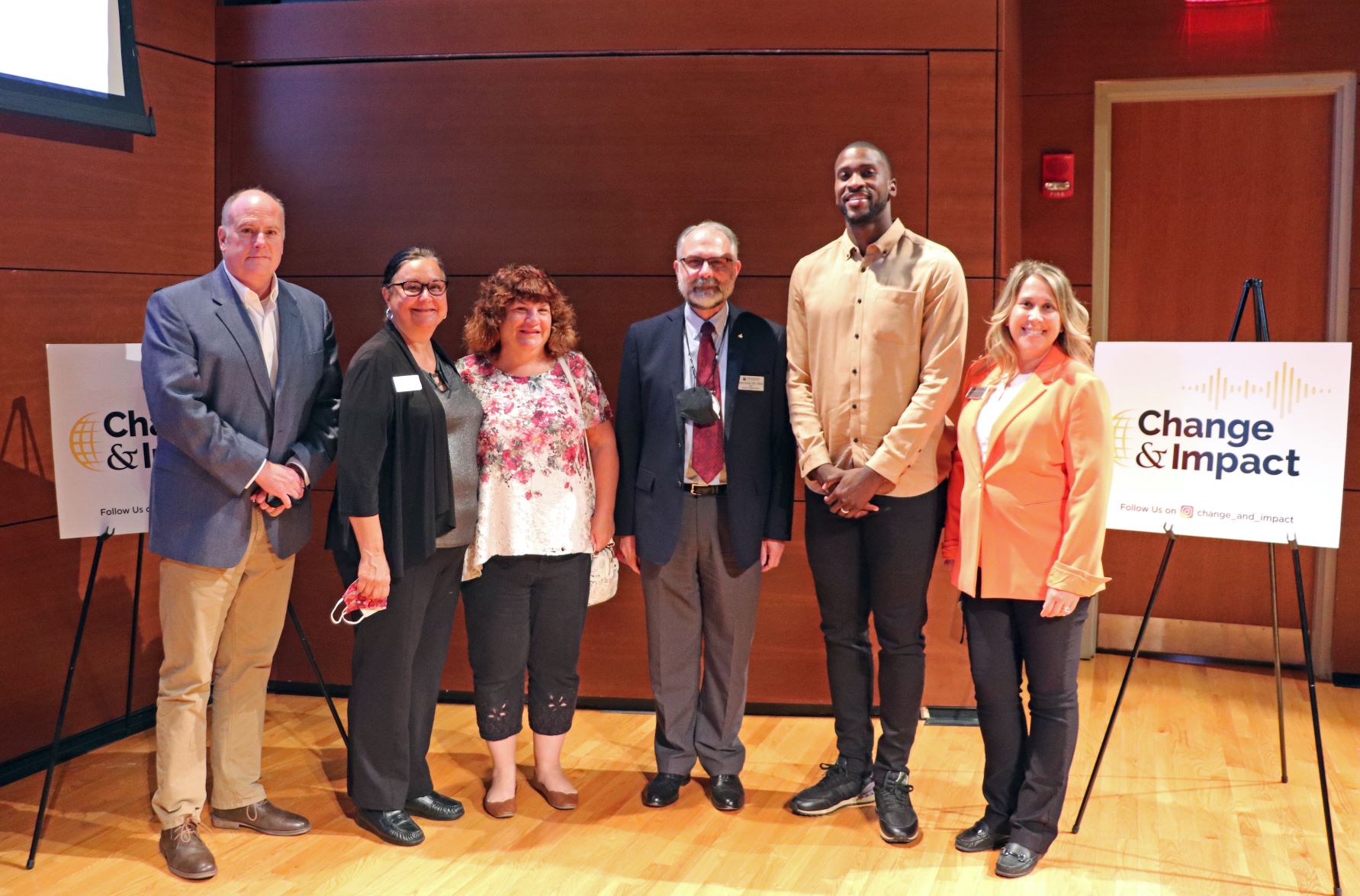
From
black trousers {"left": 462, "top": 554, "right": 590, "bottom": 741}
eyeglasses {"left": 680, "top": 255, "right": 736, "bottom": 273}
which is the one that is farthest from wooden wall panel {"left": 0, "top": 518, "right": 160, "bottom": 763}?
eyeglasses {"left": 680, "top": 255, "right": 736, "bottom": 273}

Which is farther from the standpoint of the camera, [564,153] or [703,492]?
[564,153]

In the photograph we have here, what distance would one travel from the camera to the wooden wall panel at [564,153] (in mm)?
4129

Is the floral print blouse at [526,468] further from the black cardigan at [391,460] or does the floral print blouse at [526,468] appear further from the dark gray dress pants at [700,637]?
the dark gray dress pants at [700,637]

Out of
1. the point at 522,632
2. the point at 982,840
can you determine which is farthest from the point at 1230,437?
the point at 522,632

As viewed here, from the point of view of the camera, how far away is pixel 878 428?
3.19 m

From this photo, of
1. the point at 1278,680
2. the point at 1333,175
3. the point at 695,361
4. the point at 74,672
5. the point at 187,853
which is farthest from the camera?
the point at 1333,175

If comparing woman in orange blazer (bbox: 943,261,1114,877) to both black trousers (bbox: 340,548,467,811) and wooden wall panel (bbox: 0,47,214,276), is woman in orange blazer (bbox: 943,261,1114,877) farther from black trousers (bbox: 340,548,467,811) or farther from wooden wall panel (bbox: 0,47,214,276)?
wooden wall panel (bbox: 0,47,214,276)

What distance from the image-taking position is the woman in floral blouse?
322 centimetres

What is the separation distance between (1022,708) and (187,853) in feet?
7.75

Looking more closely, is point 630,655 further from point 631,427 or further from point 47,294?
point 47,294

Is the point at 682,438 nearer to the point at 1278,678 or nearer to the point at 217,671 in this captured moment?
the point at 217,671

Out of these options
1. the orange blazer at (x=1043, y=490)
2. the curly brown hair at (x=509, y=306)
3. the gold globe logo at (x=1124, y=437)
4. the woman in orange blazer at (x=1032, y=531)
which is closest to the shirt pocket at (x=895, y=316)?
the woman in orange blazer at (x=1032, y=531)

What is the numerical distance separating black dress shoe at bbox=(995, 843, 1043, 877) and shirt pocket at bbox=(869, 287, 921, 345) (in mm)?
1460

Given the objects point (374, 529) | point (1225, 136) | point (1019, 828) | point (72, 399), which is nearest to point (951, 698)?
point (1019, 828)
